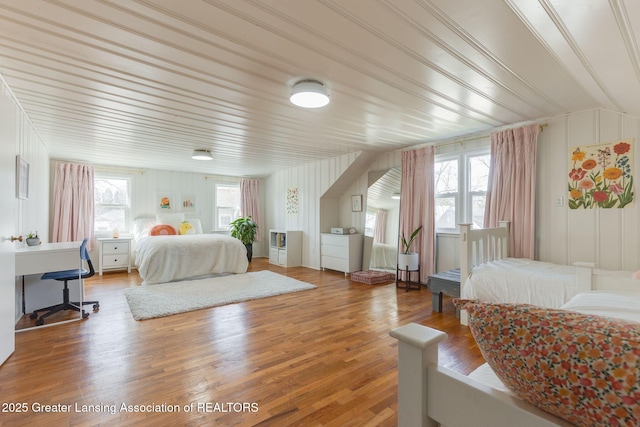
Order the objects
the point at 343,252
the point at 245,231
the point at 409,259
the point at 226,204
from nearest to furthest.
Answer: the point at 409,259
the point at 343,252
the point at 245,231
the point at 226,204

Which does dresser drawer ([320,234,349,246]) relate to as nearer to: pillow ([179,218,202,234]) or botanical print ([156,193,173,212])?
pillow ([179,218,202,234])

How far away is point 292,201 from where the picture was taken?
667 cm

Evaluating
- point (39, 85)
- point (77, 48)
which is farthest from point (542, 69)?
point (39, 85)

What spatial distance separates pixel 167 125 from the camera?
3457mm

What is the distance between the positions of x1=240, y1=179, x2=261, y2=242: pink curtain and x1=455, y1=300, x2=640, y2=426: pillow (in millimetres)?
7114

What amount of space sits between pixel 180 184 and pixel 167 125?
11.6 feet

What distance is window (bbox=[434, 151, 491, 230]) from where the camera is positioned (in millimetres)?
3967

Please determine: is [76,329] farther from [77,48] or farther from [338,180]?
[338,180]

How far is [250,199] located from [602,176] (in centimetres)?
646

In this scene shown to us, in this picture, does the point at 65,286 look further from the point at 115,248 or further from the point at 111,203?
the point at 111,203

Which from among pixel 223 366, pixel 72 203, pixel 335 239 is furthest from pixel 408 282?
pixel 72 203

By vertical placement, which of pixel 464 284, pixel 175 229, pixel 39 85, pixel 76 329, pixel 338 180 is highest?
pixel 39 85

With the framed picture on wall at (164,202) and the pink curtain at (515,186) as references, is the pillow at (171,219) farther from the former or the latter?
the pink curtain at (515,186)

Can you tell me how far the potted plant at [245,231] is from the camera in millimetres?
6773
